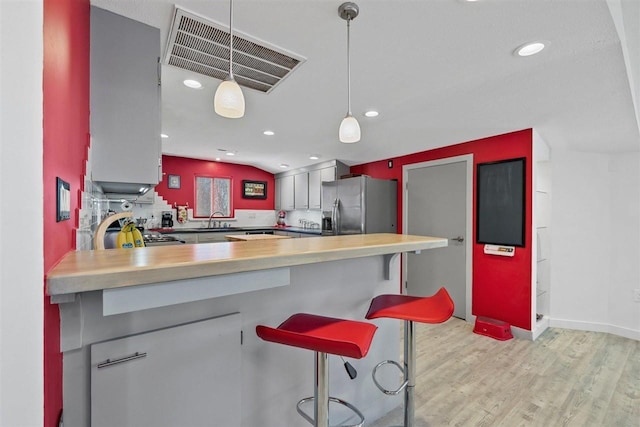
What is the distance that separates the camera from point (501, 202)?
315 cm

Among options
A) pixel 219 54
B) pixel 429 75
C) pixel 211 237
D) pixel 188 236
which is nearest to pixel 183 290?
pixel 219 54

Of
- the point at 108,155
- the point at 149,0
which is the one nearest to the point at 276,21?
the point at 149,0

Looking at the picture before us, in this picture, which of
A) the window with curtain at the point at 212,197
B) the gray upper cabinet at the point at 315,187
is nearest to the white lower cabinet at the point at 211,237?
the window with curtain at the point at 212,197

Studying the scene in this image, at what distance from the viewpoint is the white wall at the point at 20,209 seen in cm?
39

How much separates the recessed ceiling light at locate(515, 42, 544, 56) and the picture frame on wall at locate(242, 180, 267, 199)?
5064 millimetres

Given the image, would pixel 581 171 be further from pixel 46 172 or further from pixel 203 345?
pixel 46 172

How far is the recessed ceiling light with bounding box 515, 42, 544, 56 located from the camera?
1.74m

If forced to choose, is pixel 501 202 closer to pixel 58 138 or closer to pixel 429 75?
pixel 429 75

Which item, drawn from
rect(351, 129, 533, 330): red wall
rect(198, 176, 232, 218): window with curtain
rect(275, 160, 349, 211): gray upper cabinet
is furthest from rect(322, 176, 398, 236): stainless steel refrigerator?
rect(198, 176, 232, 218): window with curtain

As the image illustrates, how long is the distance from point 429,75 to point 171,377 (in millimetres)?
→ 2327

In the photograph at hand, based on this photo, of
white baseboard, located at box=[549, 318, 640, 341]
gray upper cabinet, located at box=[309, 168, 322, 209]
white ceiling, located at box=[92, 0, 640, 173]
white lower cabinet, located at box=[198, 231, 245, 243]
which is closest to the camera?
white ceiling, located at box=[92, 0, 640, 173]

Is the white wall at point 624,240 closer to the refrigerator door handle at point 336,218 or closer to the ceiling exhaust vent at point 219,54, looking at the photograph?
the refrigerator door handle at point 336,218

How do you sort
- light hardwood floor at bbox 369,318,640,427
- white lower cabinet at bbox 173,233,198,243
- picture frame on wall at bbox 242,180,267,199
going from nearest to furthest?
light hardwood floor at bbox 369,318,640,427
white lower cabinet at bbox 173,233,198,243
picture frame on wall at bbox 242,180,267,199

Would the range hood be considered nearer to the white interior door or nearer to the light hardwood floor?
the light hardwood floor
